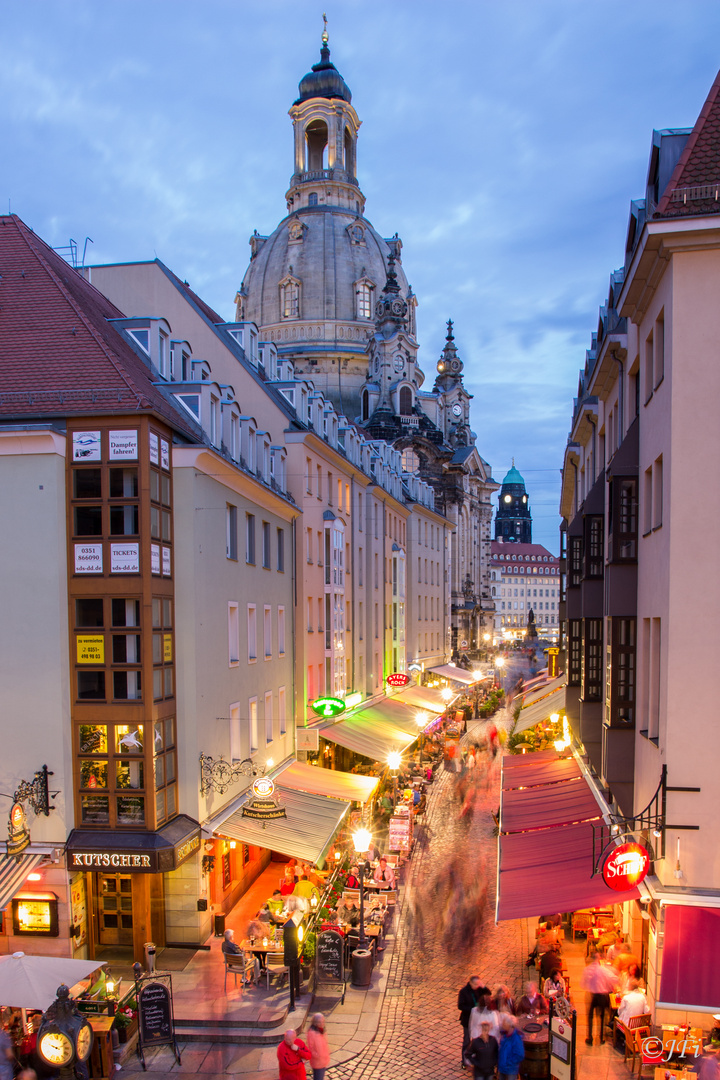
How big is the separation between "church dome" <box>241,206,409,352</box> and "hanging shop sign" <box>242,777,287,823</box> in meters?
72.7

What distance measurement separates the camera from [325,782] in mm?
26250

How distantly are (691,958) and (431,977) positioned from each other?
6.20m

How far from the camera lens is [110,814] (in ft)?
57.9

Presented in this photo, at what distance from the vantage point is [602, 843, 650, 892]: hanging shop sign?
1320 centimetres

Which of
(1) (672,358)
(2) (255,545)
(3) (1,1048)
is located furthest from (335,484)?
(3) (1,1048)

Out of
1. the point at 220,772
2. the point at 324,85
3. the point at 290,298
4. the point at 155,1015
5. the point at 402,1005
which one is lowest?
the point at 402,1005

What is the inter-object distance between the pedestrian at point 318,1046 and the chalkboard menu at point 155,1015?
2898mm

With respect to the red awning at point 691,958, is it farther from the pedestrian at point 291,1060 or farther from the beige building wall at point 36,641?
the beige building wall at point 36,641

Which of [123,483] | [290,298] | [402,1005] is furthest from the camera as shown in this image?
[290,298]

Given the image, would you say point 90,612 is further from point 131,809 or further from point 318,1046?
point 318,1046

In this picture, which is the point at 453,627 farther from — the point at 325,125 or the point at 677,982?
the point at 677,982

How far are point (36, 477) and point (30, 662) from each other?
11.8ft

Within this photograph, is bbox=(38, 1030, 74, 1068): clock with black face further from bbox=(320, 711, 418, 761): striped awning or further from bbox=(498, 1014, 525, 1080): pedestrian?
bbox=(320, 711, 418, 761): striped awning

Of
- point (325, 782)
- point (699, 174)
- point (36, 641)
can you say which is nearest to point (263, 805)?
point (325, 782)
